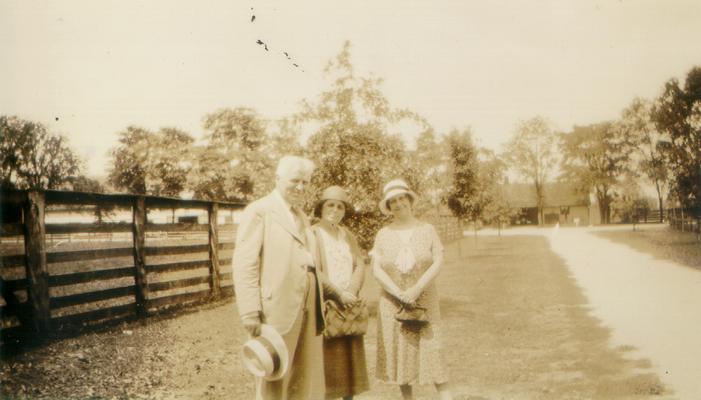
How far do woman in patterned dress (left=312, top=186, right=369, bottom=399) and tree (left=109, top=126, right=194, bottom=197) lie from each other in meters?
47.7

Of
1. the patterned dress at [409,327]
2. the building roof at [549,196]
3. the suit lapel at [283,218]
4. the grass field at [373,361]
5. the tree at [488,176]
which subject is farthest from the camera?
the building roof at [549,196]

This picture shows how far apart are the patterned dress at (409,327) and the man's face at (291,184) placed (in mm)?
1088

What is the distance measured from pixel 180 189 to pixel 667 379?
49780mm

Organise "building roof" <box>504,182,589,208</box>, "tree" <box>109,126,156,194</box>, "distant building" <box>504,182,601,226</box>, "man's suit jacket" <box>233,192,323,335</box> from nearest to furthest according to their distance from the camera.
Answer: "man's suit jacket" <box>233,192,323,335</box>, "tree" <box>109,126,156,194</box>, "building roof" <box>504,182,589,208</box>, "distant building" <box>504,182,601,226</box>

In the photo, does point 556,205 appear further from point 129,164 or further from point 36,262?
point 36,262

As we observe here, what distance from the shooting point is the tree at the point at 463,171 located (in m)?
20.9

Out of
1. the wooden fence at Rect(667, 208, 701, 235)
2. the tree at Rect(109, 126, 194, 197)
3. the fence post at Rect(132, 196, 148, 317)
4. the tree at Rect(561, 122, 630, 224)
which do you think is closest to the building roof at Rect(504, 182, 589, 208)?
the tree at Rect(561, 122, 630, 224)

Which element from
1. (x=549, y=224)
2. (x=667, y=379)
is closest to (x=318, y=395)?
(x=667, y=379)

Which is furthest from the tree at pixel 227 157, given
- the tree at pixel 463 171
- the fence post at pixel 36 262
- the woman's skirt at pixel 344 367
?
the woman's skirt at pixel 344 367

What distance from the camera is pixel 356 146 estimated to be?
26.1 ft

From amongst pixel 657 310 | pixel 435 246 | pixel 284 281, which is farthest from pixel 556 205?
pixel 284 281

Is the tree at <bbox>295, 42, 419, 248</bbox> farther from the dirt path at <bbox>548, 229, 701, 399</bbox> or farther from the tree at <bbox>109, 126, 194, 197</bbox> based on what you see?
the tree at <bbox>109, 126, 194, 197</bbox>

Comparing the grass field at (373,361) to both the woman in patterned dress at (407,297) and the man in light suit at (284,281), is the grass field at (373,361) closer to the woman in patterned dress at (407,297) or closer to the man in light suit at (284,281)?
the woman in patterned dress at (407,297)

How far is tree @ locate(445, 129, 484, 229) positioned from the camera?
20.9 m
